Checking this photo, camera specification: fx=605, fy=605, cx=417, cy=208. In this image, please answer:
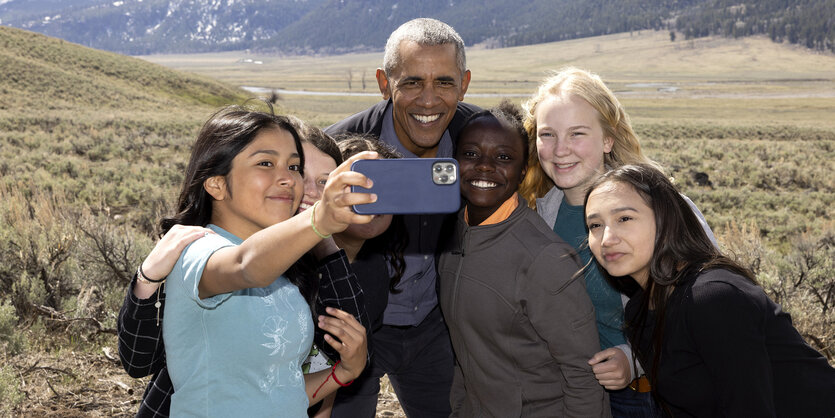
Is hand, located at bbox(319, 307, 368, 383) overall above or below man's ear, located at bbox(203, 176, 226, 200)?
below

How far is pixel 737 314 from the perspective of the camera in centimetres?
189

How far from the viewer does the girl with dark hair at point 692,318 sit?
1.90m

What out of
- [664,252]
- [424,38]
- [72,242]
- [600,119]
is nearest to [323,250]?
[664,252]

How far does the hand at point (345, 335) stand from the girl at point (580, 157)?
1.02 meters

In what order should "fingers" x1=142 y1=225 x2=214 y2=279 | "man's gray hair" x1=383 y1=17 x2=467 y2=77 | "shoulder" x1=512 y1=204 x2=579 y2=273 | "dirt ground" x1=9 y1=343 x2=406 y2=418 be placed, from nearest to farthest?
"fingers" x1=142 y1=225 x2=214 y2=279 → "shoulder" x1=512 y1=204 x2=579 y2=273 → "man's gray hair" x1=383 y1=17 x2=467 y2=77 → "dirt ground" x1=9 y1=343 x2=406 y2=418

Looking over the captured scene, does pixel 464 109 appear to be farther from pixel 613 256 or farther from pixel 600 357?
pixel 600 357

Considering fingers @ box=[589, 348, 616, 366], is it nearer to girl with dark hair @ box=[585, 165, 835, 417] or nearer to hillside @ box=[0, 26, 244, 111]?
girl with dark hair @ box=[585, 165, 835, 417]

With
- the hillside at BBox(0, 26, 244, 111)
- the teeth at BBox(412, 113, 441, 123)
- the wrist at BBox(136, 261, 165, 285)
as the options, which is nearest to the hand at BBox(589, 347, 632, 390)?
the wrist at BBox(136, 261, 165, 285)

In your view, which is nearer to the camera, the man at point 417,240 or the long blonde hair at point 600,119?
the long blonde hair at point 600,119

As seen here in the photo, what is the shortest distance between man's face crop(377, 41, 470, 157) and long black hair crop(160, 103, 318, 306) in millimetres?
1412

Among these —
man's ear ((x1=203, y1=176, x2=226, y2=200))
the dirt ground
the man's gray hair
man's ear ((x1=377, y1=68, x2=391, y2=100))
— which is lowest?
the dirt ground

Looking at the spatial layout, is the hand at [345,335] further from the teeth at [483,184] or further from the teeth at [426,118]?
the teeth at [426,118]

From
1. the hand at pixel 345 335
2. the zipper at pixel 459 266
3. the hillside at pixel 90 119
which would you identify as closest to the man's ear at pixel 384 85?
the zipper at pixel 459 266

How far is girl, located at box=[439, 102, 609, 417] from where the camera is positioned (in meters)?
2.34
